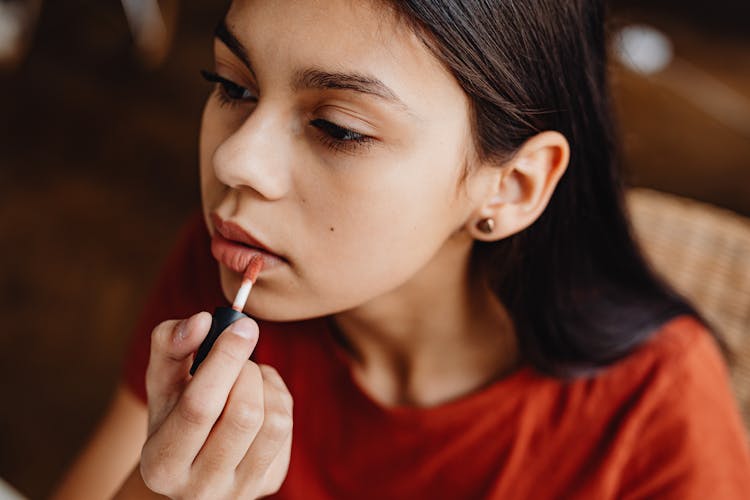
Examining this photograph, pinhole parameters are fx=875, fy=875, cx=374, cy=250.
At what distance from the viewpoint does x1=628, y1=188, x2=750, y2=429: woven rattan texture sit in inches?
46.5

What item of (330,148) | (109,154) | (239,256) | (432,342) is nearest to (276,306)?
(239,256)

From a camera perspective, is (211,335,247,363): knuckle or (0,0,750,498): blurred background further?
(0,0,750,498): blurred background

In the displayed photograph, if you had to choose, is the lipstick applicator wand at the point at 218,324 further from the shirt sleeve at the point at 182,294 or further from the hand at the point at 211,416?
the shirt sleeve at the point at 182,294

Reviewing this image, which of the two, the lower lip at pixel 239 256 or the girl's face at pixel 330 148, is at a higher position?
the girl's face at pixel 330 148

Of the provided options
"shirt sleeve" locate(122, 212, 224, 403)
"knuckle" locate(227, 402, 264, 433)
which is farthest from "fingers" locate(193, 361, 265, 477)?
"shirt sleeve" locate(122, 212, 224, 403)

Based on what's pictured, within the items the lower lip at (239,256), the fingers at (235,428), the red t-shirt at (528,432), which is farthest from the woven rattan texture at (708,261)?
the fingers at (235,428)

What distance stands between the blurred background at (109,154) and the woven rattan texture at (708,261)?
18.0 inches

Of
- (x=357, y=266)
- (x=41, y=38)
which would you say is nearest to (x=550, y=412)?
(x=357, y=266)

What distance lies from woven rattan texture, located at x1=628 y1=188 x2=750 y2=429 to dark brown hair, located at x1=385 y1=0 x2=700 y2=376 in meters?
0.20

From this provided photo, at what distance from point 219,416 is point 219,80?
1.04 ft

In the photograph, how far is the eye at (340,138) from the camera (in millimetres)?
740

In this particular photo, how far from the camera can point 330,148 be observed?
0.75 m

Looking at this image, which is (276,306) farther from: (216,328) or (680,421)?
(680,421)

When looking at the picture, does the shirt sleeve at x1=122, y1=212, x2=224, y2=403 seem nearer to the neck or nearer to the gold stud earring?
the neck
